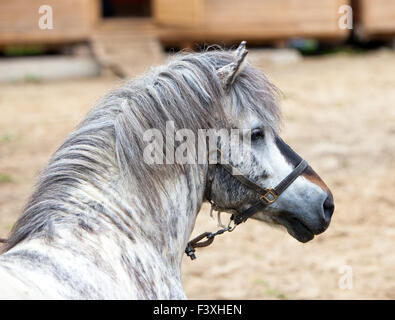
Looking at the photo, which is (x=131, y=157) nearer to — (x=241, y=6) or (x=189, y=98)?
(x=189, y=98)

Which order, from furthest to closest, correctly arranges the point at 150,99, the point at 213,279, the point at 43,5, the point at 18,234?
the point at 43,5
the point at 213,279
the point at 150,99
the point at 18,234

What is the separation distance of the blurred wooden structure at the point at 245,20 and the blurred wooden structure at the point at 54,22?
1.35 metres

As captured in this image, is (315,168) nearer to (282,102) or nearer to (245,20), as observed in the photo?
(282,102)

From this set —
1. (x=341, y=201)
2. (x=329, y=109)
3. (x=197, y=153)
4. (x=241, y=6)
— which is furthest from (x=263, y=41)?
(x=197, y=153)

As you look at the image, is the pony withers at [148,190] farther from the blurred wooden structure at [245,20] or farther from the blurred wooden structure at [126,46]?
the blurred wooden structure at [245,20]

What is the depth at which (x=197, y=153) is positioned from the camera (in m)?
2.54

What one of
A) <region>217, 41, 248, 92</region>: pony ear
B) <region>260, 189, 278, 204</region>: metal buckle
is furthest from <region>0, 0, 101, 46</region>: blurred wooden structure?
<region>260, 189, 278, 204</region>: metal buckle

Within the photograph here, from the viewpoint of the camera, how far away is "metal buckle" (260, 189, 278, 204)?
265cm

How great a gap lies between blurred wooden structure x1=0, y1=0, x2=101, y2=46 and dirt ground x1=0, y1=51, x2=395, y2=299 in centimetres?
115

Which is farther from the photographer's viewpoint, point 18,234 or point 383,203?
point 383,203

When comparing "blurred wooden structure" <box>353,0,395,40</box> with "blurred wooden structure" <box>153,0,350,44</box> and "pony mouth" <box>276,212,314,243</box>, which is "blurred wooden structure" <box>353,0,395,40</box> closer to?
"blurred wooden structure" <box>153,0,350,44</box>

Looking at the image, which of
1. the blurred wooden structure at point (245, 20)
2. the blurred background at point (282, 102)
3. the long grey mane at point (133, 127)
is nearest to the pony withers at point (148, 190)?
the long grey mane at point (133, 127)

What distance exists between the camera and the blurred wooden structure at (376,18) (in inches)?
545

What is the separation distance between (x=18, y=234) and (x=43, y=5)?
402 inches
